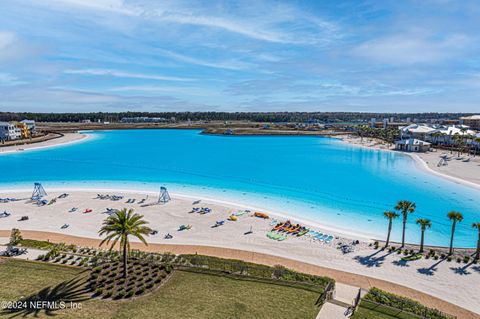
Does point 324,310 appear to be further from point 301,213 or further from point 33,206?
point 33,206

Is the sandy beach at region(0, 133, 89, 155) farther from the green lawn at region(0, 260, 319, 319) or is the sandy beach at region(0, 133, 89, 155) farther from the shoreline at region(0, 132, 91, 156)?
the green lawn at region(0, 260, 319, 319)

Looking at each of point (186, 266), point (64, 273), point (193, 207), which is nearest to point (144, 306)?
point (186, 266)

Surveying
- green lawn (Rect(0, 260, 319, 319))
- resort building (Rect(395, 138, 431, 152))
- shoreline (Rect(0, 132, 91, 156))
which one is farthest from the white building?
resort building (Rect(395, 138, 431, 152))

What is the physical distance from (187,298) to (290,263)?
11513 millimetres

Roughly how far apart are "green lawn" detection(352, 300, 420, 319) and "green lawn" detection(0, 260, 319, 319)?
3.09 metres

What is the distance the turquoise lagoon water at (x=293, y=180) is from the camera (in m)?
45.6

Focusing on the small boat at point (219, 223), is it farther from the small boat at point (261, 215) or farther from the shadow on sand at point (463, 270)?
the shadow on sand at point (463, 270)

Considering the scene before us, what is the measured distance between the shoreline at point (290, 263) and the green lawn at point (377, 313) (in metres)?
3.55

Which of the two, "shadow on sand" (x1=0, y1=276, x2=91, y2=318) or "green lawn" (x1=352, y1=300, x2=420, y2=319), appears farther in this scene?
"green lawn" (x1=352, y1=300, x2=420, y2=319)

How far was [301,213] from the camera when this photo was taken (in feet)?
152

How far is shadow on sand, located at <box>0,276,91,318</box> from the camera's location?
65.2 ft

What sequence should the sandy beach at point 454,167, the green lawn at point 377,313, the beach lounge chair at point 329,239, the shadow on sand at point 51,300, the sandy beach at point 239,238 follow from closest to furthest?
the shadow on sand at point 51,300 < the green lawn at point 377,313 < the sandy beach at point 239,238 < the beach lounge chair at point 329,239 < the sandy beach at point 454,167

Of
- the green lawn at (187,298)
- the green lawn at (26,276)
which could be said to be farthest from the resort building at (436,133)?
the green lawn at (26,276)

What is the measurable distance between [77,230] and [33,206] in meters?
15.1
